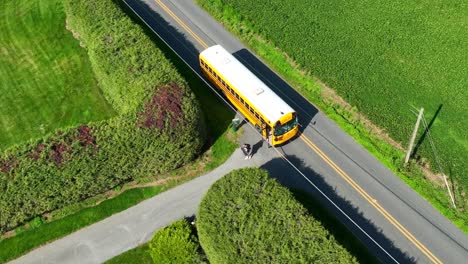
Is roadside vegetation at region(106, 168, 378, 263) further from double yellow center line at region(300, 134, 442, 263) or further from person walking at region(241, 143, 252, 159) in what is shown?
person walking at region(241, 143, 252, 159)

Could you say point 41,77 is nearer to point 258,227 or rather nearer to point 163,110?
point 163,110

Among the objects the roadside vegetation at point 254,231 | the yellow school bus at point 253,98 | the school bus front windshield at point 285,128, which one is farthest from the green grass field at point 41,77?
the school bus front windshield at point 285,128

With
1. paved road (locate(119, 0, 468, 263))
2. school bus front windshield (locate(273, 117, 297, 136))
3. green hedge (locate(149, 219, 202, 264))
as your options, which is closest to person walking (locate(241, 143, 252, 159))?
school bus front windshield (locate(273, 117, 297, 136))

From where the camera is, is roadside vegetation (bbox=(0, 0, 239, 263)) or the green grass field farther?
the green grass field

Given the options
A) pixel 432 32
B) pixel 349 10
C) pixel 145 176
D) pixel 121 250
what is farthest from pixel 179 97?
pixel 432 32

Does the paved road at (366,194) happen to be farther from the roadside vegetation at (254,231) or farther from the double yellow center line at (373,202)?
the roadside vegetation at (254,231)

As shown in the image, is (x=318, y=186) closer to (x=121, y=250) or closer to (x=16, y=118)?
(x=121, y=250)
